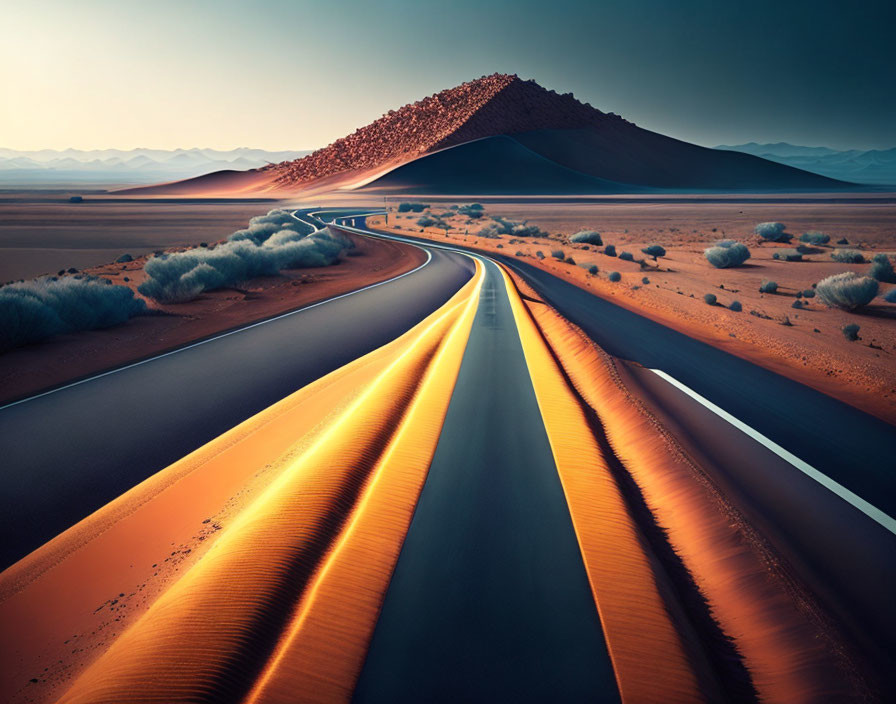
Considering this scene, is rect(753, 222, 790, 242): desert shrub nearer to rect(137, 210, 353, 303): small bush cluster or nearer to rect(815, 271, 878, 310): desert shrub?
rect(815, 271, 878, 310): desert shrub

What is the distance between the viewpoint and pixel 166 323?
488 inches

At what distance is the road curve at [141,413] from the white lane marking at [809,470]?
621cm

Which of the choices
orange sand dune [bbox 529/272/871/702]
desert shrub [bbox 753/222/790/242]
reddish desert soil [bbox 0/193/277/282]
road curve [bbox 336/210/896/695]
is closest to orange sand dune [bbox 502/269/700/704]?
orange sand dune [bbox 529/272/871/702]

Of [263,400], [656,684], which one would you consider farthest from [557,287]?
[656,684]

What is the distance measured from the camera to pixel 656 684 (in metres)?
2.66

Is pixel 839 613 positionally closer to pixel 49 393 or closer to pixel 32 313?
pixel 49 393

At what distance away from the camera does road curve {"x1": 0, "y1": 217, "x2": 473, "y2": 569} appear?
4.77 metres

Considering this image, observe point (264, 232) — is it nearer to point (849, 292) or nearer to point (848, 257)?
point (849, 292)

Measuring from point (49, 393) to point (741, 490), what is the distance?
956 centimetres

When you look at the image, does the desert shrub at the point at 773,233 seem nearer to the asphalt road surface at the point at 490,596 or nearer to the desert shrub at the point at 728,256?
the desert shrub at the point at 728,256

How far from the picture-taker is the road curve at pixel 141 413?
4.77 m

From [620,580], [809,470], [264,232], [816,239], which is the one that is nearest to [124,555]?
[620,580]

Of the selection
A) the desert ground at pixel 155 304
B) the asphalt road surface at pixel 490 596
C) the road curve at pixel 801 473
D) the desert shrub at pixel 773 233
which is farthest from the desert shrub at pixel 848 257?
the asphalt road surface at pixel 490 596

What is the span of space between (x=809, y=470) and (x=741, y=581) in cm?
235
